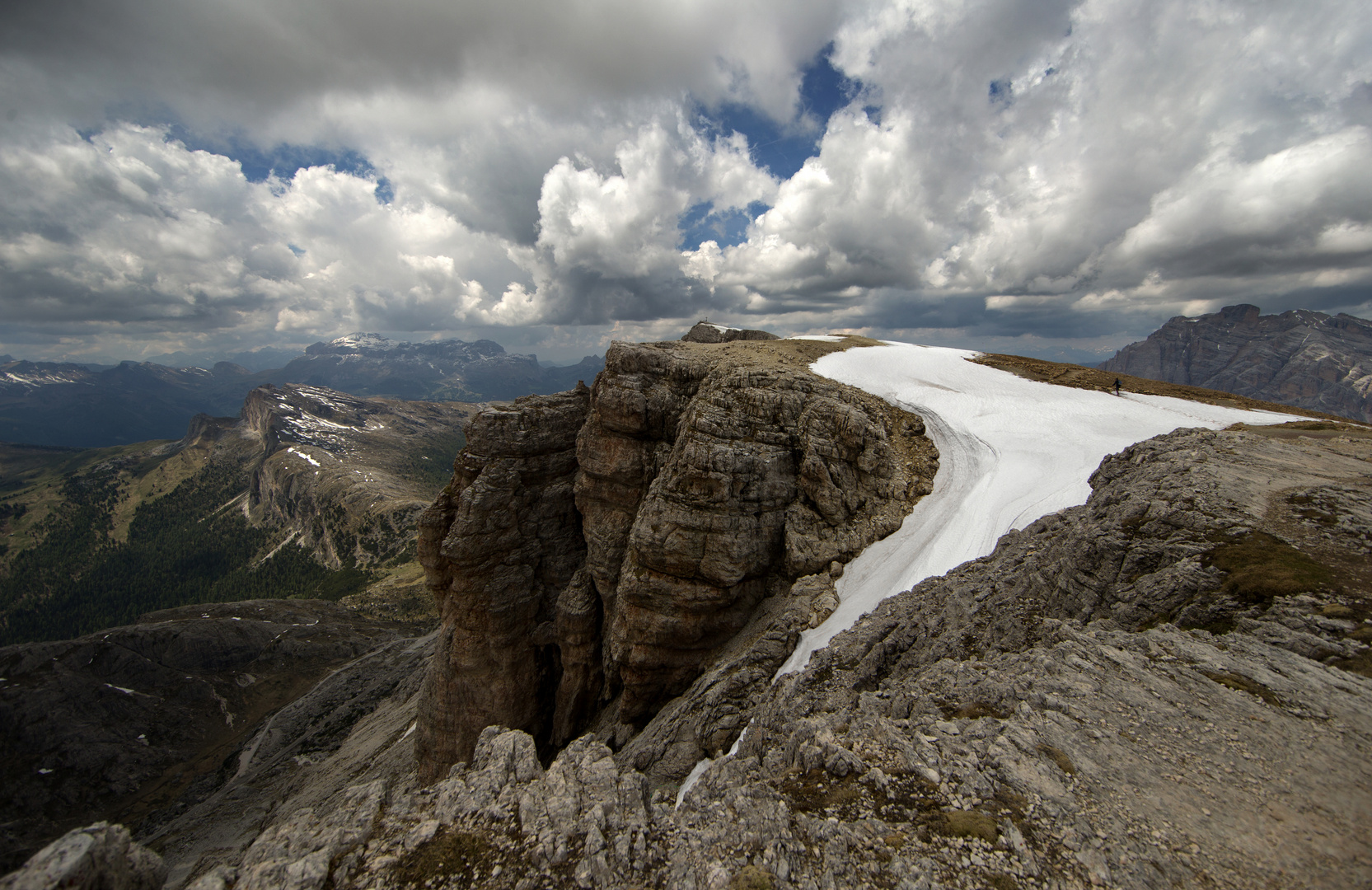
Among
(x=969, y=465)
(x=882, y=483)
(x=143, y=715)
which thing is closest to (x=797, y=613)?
(x=882, y=483)

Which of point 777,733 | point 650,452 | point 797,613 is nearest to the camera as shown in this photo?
point 777,733

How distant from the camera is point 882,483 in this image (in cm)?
2689

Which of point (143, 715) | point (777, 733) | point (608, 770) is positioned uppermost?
point (608, 770)

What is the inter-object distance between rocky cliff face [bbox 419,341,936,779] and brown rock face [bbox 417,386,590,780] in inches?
5.2

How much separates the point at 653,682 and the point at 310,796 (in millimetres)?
45036

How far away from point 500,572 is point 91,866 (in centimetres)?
2824

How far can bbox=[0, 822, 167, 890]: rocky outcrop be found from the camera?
7.23 meters

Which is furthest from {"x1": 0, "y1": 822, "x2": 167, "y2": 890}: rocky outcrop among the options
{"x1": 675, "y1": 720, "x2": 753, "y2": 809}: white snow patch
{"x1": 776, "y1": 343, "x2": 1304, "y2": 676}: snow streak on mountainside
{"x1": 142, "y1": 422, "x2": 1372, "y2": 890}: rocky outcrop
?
{"x1": 776, "y1": 343, "x2": 1304, "y2": 676}: snow streak on mountainside

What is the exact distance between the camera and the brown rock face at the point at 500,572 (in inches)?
1382

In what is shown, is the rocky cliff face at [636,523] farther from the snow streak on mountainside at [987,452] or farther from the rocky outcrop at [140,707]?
the rocky outcrop at [140,707]

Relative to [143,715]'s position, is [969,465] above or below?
above

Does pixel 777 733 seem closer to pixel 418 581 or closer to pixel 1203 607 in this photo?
pixel 1203 607

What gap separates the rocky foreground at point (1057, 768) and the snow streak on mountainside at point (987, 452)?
7.68m

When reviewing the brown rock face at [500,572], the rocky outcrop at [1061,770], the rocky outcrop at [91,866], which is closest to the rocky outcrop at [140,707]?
the brown rock face at [500,572]
